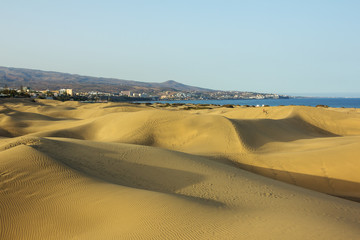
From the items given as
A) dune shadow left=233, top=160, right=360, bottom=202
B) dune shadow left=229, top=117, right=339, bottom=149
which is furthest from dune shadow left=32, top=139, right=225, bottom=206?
dune shadow left=229, top=117, right=339, bottom=149

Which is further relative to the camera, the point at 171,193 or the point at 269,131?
the point at 269,131

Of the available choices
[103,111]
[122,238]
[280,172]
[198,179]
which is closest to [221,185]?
[198,179]

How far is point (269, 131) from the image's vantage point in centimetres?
2166

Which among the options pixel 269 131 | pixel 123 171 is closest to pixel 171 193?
pixel 123 171

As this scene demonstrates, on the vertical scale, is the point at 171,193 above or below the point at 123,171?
above

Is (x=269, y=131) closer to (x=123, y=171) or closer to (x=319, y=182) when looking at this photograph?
(x=319, y=182)

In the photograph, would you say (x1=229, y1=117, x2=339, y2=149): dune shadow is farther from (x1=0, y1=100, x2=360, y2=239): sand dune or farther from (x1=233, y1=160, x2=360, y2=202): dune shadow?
(x1=233, y1=160, x2=360, y2=202): dune shadow

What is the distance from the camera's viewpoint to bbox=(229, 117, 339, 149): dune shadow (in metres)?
18.7

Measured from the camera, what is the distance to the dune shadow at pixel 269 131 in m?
18.7

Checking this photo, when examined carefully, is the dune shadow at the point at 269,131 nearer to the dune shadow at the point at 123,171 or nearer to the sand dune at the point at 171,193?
the sand dune at the point at 171,193

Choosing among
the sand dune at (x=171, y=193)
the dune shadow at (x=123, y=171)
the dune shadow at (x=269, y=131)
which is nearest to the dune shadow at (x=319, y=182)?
the sand dune at (x=171, y=193)

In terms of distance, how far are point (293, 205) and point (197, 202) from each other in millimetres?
2255

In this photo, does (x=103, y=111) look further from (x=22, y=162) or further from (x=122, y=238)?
(x=122, y=238)

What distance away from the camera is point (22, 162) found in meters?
8.42
